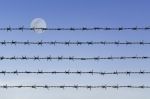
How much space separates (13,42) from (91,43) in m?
2.99

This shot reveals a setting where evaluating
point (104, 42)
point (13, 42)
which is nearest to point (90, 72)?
point (104, 42)

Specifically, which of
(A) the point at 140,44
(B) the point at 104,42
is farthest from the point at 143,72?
(B) the point at 104,42

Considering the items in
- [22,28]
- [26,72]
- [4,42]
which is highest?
[22,28]

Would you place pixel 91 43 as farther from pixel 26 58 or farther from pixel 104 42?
pixel 26 58

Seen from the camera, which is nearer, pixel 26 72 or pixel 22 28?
pixel 26 72

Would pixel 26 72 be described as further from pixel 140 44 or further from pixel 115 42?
pixel 140 44

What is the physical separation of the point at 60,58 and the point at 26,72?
1357 mm

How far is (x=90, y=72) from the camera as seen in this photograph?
10477mm

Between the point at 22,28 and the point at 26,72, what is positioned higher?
the point at 22,28

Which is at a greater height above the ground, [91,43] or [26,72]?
[91,43]

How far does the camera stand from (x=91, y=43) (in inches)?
421

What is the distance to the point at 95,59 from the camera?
406 inches

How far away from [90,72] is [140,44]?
7.20ft

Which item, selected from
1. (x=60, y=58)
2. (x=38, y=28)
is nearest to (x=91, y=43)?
(x=60, y=58)
